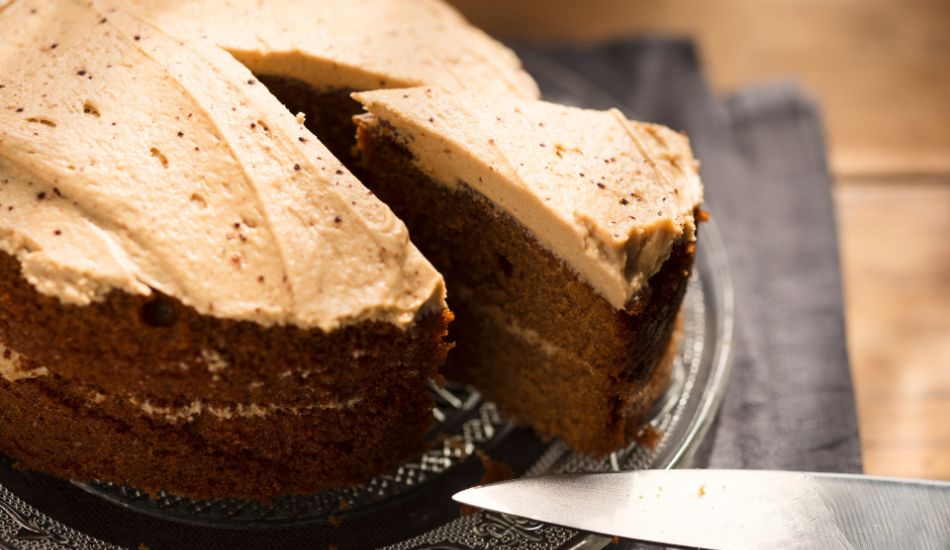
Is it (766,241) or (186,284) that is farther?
(766,241)

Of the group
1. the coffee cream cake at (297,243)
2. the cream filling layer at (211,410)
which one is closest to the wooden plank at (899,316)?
the coffee cream cake at (297,243)

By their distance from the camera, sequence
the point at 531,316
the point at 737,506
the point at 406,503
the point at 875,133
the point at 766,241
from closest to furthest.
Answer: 1. the point at 737,506
2. the point at 406,503
3. the point at 531,316
4. the point at 766,241
5. the point at 875,133

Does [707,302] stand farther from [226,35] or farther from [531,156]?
[226,35]

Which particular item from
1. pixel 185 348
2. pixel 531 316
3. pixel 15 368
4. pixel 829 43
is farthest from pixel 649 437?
pixel 829 43

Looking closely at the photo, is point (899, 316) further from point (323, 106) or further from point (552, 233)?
point (323, 106)

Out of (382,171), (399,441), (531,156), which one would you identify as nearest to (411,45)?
(382,171)

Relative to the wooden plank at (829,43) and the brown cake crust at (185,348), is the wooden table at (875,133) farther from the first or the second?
the brown cake crust at (185,348)
